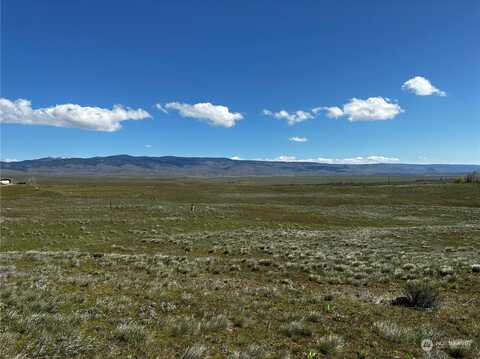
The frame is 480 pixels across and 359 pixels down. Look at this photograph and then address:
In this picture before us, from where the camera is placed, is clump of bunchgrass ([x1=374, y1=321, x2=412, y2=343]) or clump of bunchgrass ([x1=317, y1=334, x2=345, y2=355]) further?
clump of bunchgrass ([x1=374, y1=321, x2=412, y2=343])

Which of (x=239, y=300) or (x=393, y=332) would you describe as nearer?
(x=393, y=332)

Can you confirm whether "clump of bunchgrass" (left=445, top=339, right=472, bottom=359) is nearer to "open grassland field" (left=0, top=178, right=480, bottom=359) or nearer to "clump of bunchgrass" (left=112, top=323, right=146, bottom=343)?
"open grassland field" (left=0, top=178, right=480, bottom=359)

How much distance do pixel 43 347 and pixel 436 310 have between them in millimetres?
9261

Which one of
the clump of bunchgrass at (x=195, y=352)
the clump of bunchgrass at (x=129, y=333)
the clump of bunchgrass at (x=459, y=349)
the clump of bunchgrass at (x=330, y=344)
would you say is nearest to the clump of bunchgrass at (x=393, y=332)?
the clump of bunchgrass at (x=459, y=349)

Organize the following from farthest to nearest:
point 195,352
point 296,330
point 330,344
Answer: point 296,330 → point 330,344 → point 195,352

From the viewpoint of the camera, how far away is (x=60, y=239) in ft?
76.8

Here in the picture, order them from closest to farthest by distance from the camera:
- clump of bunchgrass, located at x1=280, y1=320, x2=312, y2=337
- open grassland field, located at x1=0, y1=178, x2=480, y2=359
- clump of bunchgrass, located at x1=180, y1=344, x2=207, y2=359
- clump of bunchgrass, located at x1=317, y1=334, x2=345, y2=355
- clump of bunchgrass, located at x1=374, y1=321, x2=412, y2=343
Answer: clump of bunchgrass, located at x1=180, y1=344, x2=207, y2=359, open grassland field, located at x1=0, y1=178, x2=480, y2=359, clump of bunchgrass, located at x1=317, y1=334, x2=345, y2=355, clump of bunchgrass, located at x1=374, y1=321, x2=412, y2=343, clump of bunchgrass, located at x1=280, y1=320, x2=312, y2=337

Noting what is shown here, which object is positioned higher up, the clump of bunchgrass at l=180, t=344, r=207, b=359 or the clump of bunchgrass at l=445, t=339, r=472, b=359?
the clump of bunchgrass at l=180, t=344, r=207, b=359

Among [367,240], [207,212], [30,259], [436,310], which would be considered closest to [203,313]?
[436,310]

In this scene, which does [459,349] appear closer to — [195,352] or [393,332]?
[393,332]

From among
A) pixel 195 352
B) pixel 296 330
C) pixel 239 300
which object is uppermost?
pixel 195 352

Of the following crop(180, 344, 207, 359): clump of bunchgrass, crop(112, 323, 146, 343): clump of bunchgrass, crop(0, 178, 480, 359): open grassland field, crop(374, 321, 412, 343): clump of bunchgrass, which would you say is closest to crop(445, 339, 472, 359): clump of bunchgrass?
crop(0, 178, 480, 359): open grassland field

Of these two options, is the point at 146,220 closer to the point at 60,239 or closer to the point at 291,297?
the point at 60,239

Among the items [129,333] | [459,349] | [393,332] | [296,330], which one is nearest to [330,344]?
[296,330]
